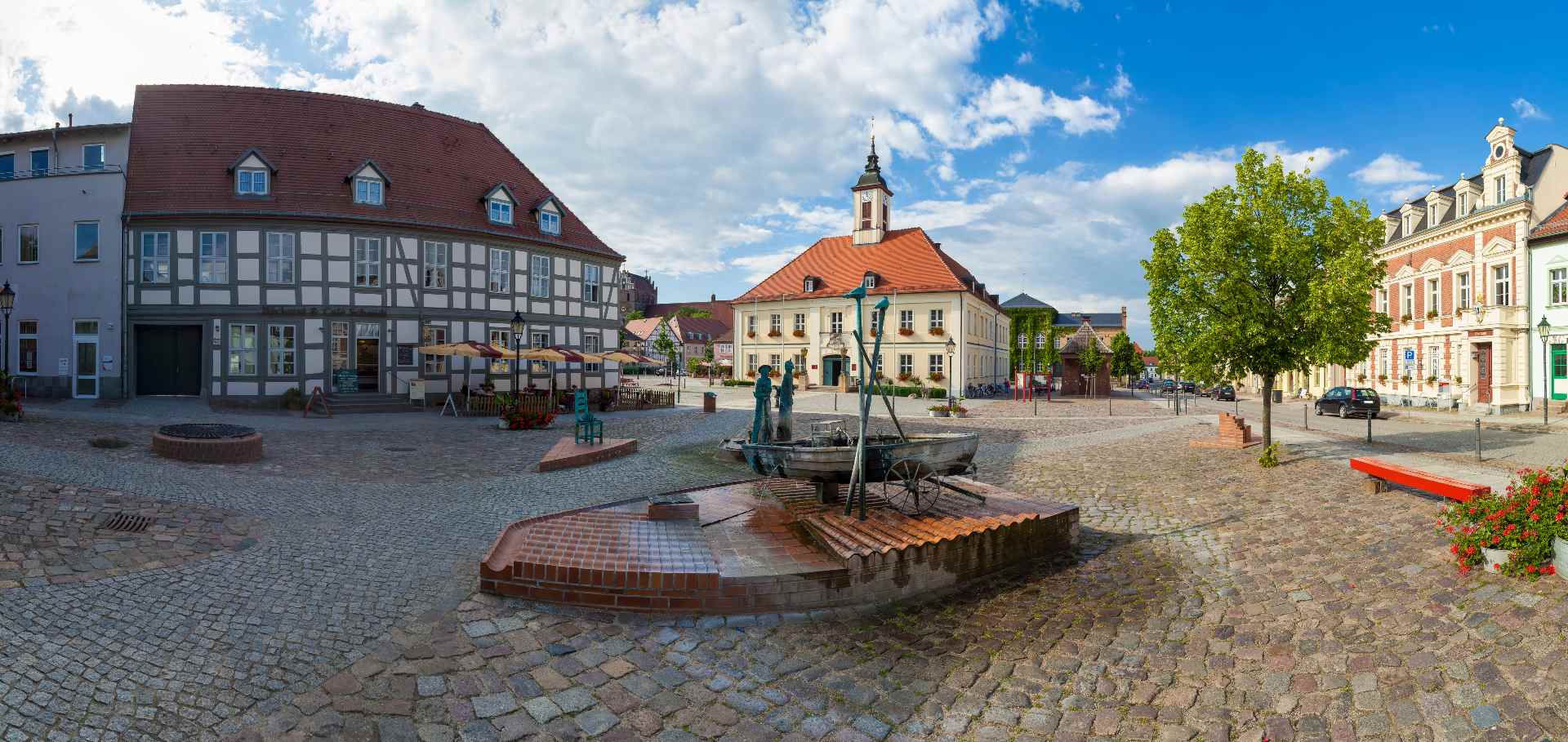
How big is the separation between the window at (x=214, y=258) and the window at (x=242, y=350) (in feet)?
5.65

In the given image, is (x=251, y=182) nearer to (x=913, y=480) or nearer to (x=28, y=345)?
(x=28, y=345)

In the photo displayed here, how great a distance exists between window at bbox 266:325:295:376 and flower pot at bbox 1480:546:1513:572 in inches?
1155

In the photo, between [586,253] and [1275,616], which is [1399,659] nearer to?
[1275,616]

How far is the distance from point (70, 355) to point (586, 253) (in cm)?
1743

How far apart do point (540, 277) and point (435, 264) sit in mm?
4236

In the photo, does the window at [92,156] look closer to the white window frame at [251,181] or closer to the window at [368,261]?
the white window frame at [251,181]

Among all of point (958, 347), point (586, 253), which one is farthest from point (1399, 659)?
point (958, 347)

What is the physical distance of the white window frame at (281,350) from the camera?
24.4 m

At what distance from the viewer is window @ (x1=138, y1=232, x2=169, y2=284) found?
78.2 ft

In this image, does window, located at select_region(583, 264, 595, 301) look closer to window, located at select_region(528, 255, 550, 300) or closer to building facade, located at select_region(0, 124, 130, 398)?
window, located at select_region(528, 255, 550, 300)

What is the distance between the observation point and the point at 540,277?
99.3 feet

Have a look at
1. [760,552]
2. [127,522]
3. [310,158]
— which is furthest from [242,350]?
[760,552]

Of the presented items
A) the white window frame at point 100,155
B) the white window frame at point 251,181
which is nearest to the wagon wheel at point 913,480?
the white window frame at point 251,181

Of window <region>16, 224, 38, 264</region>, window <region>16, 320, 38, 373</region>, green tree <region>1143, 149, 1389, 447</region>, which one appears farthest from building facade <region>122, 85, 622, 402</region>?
green tree <region>1143, 149, 1389, 447</region>
